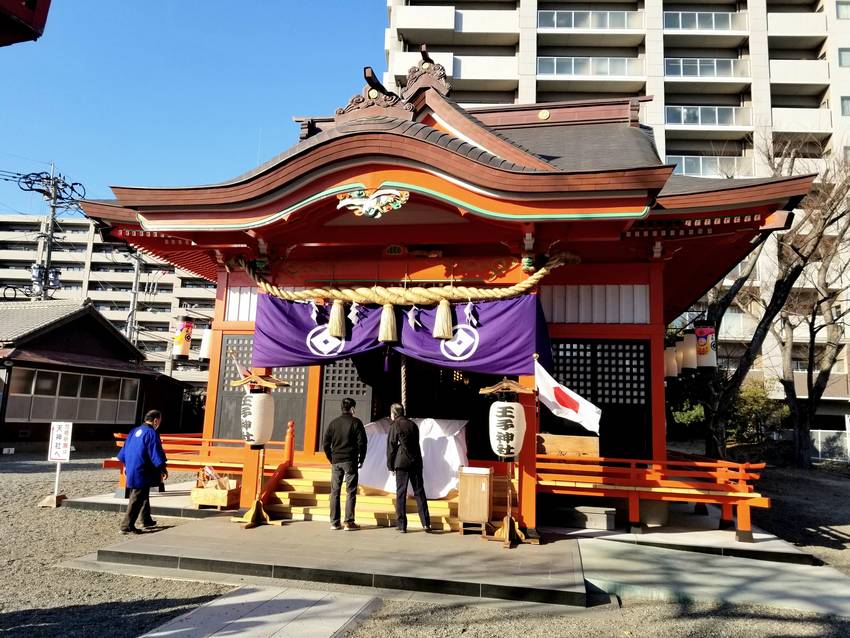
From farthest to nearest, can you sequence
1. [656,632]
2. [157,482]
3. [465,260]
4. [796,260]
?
[796,260]
[465,260]
[157,482]
[656,632]


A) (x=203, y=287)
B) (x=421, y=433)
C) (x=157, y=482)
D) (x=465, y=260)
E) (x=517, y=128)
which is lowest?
(x=157, y=482)

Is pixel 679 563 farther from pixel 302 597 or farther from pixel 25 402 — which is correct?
pixel 25 402

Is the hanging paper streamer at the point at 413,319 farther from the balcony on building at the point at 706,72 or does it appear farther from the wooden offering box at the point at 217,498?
the balcony on building at the point at 706,72

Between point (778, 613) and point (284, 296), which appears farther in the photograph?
point (284, 296)

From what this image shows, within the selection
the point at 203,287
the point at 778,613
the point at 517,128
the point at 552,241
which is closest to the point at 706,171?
the point at 517,128

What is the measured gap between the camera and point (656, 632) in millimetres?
4906

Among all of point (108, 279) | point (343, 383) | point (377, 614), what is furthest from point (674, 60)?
point (108, 279)

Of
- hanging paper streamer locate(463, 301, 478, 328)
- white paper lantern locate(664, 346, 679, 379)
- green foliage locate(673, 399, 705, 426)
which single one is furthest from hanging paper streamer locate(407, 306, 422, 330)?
green foliage locate(673, 399, 705, 426)

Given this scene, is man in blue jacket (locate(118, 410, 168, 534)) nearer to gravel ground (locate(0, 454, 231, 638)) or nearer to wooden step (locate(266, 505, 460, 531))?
gravel ground (locate(0, 454, 231, 638))

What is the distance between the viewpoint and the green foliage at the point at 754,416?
86.5 feet

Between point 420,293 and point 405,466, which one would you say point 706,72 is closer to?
point 420,293

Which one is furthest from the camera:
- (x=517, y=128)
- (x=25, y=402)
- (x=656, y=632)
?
(x=25, y=402)

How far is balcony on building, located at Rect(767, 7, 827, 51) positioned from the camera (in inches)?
1405

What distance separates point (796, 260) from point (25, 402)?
2432 centimetres
